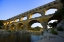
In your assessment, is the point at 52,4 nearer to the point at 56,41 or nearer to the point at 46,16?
the point at 46,16

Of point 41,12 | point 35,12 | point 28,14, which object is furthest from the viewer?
point 28,14

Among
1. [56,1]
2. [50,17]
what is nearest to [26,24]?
[50,17]

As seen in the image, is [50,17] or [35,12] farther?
[35,12]

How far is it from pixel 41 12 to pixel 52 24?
16.0 metres

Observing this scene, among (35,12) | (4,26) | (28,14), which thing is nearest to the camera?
(35,12)

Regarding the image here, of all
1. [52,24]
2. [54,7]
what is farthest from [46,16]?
[52,24]

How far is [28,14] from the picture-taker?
149 feet

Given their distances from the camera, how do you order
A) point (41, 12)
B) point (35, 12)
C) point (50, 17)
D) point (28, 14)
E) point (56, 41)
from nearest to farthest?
point (56, 41)
point (50, 17)
point (41, 12)
point (35, 12)
point (28, 14)

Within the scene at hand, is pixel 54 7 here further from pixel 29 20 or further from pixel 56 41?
pixel 56 41

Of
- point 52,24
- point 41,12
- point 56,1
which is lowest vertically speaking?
point 52,24

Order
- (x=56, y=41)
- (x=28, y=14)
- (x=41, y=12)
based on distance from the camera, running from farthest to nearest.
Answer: (x=28, y=14)
(x=41, y=12)
(x=56, y=41)

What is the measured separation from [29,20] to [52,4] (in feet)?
41.3

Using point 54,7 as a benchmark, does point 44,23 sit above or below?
below

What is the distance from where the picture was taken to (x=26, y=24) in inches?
1735
